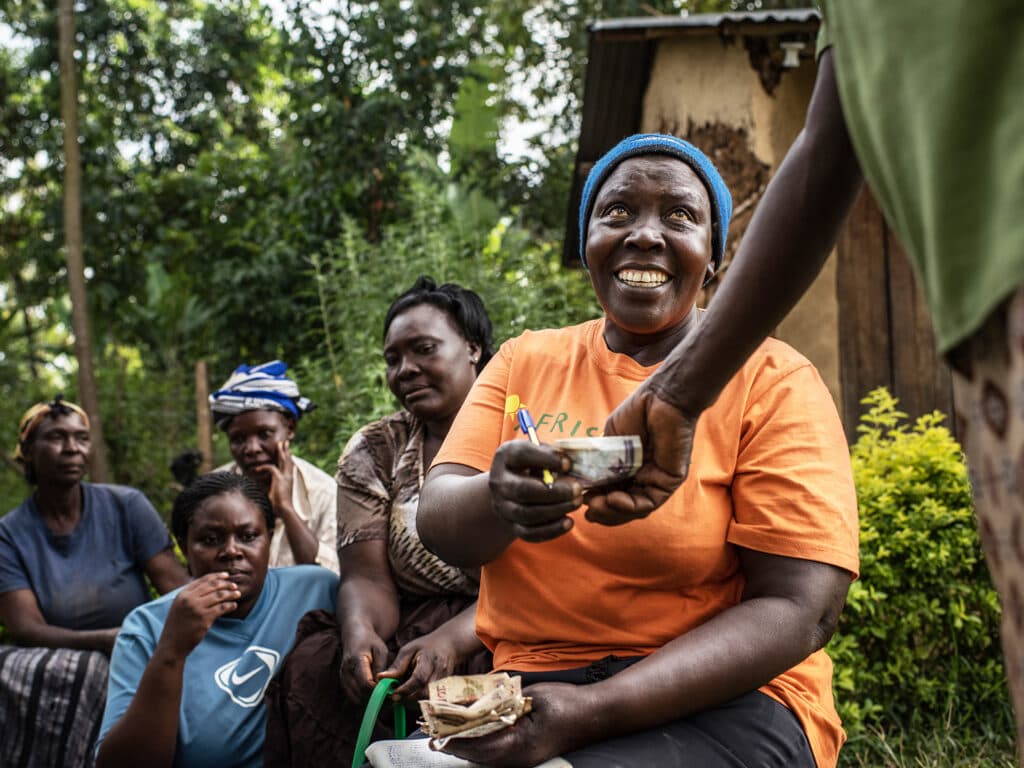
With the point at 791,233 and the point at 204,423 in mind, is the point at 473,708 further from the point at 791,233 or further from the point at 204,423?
the point at 204,423

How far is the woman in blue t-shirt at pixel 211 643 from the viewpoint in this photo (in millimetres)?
2936

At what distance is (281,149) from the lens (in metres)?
10.8

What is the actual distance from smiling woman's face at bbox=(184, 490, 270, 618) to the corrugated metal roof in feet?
11.7

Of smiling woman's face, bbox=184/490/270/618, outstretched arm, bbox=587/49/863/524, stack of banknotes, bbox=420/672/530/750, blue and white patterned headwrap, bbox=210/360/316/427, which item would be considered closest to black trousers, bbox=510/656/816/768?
stack of banknotes, bbox=420/672/530/750

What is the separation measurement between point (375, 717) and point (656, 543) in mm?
Result: 1001

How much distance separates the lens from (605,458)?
1.61 m

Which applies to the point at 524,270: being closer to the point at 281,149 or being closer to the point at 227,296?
the point at 227,296

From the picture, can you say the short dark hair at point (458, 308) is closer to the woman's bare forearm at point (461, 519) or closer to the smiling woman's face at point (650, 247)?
the smiling woman's face at point (650, 247)

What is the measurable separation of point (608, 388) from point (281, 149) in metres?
9.28

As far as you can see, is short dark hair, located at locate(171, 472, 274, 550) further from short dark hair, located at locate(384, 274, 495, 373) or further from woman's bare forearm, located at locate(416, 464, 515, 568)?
woman's bare forearm, located at locate(416, 464, 515, 568)

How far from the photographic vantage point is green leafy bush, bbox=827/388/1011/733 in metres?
3.87

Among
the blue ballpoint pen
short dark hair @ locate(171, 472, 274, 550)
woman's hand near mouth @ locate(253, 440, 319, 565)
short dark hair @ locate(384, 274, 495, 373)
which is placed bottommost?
woman's hand near mouth @ locate(253, 440, 319, 565)

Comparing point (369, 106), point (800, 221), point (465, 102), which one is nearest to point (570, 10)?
point (465, 102)

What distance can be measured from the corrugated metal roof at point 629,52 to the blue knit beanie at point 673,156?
3.37m
